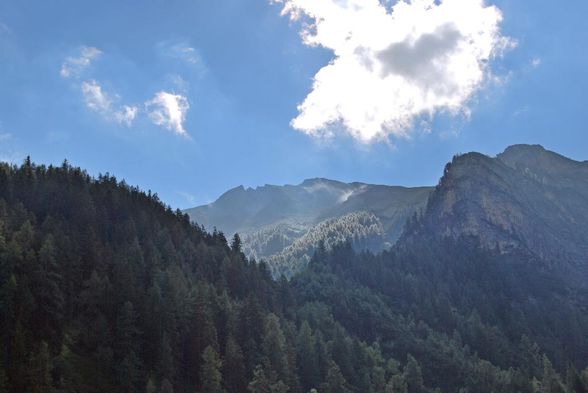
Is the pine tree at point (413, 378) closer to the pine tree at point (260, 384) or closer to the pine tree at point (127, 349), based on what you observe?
the pine tree at point (260, 384)

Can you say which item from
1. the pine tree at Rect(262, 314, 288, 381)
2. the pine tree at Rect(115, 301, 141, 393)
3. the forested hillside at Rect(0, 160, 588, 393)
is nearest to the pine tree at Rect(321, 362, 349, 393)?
the forested hillside at Rect(0, 160, 588, 393)

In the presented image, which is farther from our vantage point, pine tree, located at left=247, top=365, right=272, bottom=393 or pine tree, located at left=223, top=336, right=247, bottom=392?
→ pine tree, located at left=223, top=336, right=247, bottom=392

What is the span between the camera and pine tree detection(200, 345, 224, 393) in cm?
11550

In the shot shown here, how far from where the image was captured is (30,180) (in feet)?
626

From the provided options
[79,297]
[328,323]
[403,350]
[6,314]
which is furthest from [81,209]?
[403,350]

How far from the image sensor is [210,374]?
380ft

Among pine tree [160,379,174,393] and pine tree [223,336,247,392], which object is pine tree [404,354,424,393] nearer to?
pine tree [223,336,247,392]

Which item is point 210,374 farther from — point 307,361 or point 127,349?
point 307,361

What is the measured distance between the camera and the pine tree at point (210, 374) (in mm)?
115500

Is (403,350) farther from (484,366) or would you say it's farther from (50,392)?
(50,392)

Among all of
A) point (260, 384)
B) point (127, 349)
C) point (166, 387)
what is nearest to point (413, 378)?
point (260, 384)

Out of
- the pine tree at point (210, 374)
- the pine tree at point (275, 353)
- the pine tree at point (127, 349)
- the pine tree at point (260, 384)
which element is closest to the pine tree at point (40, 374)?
the pine tree at point (127, 349)

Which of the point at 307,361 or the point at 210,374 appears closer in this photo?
the point at 210,374

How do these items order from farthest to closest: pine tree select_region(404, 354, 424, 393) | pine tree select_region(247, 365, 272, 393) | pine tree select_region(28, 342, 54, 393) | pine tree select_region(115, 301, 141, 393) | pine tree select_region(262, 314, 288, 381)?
pine tree select_region(404, 354, 424, 393), pine tree select_region(262, 314, 288, 381), pine tree select_region(247, 365, 272, 393), pine tree select_region(115, 301, 141, 393), pine tree select_region(28, 342, 54, 393)
